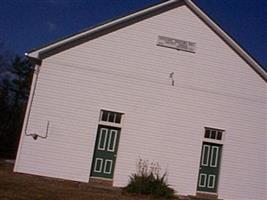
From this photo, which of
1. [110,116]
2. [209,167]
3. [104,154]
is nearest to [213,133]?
[209,167]

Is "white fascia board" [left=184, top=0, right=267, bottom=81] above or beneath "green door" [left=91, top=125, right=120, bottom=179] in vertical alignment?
above

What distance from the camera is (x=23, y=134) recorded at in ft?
54.1

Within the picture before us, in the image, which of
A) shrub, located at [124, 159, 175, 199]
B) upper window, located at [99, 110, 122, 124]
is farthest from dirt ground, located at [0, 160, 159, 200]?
upper window, located at [99, 110, 122, 124]

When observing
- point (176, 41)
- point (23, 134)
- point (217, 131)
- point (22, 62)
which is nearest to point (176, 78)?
point (176, 41)

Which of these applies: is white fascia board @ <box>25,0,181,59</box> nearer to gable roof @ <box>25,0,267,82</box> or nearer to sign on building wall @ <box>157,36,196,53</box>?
gable roof @ <box>25,0,267,82</box>

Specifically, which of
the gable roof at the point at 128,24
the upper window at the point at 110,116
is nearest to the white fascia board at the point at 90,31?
the gable roof at the point at 128,24

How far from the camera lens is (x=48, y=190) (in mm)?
13938

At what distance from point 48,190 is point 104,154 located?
3.80 m

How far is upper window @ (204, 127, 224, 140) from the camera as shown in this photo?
60.4 ft

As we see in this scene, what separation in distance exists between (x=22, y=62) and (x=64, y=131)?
103 ft

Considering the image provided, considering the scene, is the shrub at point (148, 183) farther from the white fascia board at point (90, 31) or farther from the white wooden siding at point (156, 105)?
the white fascia board at point (90, 31)

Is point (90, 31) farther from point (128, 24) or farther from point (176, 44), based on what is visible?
point (176, 44)

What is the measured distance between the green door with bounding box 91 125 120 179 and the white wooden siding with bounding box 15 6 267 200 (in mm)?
348

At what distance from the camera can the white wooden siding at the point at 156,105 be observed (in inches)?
664
